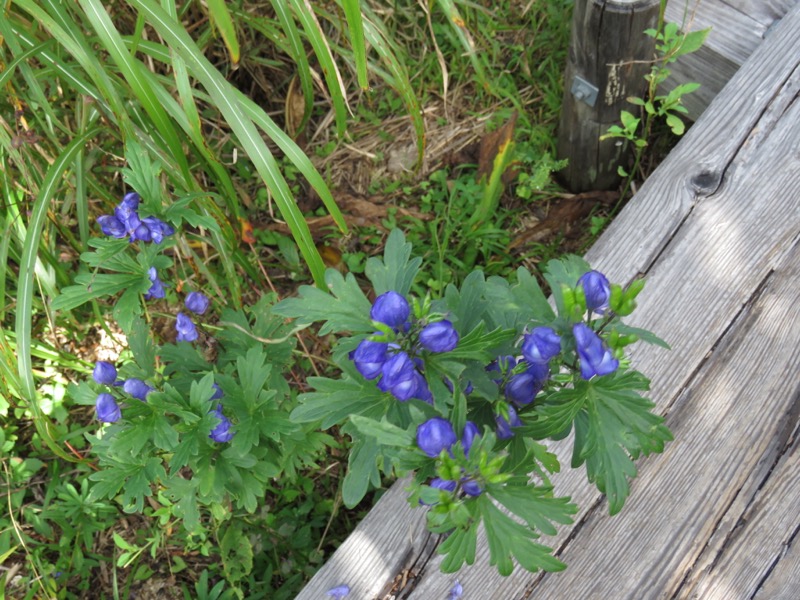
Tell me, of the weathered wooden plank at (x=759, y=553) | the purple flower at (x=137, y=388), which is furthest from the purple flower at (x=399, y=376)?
the weathered wooden plank at (x=759, y=553)

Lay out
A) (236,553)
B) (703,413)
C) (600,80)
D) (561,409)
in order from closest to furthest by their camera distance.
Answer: (561,409), (703,413), (236,553), (600,80)

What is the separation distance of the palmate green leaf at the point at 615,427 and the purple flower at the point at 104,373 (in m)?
0.89

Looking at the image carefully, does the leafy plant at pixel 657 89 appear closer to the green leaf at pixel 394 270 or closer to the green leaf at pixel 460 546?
the green leaf at pixel 394 270

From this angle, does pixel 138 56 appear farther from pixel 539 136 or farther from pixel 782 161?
pixel 782 161

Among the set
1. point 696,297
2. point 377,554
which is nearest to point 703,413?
point 696,297

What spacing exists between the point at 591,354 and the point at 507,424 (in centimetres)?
24

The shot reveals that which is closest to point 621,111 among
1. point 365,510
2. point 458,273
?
point 458,273

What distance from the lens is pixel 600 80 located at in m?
2.18

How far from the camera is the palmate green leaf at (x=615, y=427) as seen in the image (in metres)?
1.04

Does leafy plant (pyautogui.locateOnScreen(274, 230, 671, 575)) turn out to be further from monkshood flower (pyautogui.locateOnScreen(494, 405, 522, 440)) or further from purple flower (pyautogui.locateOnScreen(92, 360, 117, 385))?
purple flower (pyautogui.locateOnScreen(92, 360, 117, 385))

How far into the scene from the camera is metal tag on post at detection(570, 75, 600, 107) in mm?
2217

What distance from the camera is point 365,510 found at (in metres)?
2.19

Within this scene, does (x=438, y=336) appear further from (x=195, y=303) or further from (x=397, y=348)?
(x=195, y=303)

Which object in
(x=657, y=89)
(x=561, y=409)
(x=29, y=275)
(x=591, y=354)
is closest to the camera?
(x=591, y=354)
